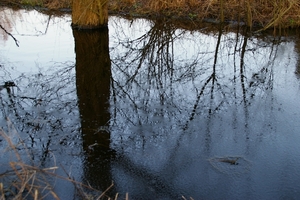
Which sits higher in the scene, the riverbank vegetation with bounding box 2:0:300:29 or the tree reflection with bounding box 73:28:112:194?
the riverbank vegetation with bounding box 2:0:300:29

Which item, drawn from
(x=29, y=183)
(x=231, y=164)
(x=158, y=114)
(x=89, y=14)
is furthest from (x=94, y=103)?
(x=89, y=14)

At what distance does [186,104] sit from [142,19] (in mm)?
6914

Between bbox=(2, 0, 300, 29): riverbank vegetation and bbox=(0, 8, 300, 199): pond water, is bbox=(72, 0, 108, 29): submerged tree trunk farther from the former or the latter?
bbox=(2, 0, 300, 29): riverbank vegetation

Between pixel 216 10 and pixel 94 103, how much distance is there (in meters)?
7.45

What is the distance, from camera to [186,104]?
15.9 ft

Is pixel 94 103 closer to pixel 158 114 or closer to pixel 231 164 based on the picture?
pixel 158 114

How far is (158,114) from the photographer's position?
14.9 feet

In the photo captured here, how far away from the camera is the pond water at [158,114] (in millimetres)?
3293

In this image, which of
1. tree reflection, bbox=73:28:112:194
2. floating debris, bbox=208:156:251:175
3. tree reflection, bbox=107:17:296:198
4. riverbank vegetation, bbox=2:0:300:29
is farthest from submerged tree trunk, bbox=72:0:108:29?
floating debris, bbox=208:156:251:175

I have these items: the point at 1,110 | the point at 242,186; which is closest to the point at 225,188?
the point at 242,186

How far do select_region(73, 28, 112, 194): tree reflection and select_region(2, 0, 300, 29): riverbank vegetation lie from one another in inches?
130

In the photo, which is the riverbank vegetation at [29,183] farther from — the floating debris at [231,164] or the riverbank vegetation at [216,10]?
the riverbank vegetation at [216,10]

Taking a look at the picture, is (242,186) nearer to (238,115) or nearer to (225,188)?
(225,188)

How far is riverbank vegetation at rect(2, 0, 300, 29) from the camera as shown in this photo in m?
9.68
